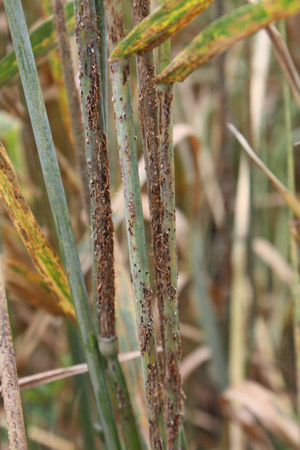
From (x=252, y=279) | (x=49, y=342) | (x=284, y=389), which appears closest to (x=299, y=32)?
(x=252, y=279)

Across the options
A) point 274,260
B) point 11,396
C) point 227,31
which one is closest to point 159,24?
point 227,31

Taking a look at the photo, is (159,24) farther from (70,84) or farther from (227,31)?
(70,84)

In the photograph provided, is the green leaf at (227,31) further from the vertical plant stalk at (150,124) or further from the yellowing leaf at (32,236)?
the yellowing leaf at (32,236)

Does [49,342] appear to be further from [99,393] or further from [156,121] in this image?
[156,121]

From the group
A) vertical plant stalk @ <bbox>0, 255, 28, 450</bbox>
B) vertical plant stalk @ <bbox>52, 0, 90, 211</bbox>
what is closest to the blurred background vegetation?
vertical plant stalk @ <bbox>52, 0, 90, 211</bbox>

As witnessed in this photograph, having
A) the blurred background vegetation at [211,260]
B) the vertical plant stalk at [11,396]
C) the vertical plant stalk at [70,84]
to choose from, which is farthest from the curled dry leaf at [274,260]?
the vertical plant stalk at [11,396]

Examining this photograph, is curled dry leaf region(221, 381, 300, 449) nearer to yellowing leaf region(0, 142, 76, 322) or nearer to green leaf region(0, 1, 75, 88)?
Answer: yellowing leaf region(0, 142, 76, 322)
